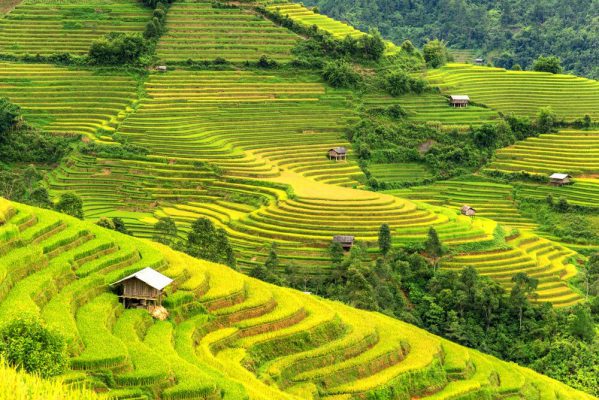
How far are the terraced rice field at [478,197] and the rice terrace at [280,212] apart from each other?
0.17 meters

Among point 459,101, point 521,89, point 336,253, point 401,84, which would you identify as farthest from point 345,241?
point 521,89

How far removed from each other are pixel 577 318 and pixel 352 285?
24.5ft

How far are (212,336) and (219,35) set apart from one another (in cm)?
3863

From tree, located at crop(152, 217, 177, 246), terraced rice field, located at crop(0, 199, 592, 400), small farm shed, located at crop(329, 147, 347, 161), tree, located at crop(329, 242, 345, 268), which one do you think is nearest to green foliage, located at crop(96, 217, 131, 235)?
tree, located at crop(152, 217, 177, 246)

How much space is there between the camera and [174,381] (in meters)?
21.6

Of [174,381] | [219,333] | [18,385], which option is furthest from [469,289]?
[18,385]

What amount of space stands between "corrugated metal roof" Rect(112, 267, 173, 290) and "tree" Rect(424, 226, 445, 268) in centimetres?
1681

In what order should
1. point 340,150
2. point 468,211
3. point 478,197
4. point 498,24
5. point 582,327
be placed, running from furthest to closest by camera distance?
point 498,24, point 340,150, point 478,197, point 468,211, point 582,327

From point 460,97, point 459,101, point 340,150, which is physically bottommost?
point 340,150

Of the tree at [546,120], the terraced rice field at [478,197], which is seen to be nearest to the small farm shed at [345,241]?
the terraced rice field at [478,197]

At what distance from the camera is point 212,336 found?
26.2 m

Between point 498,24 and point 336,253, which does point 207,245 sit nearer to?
point 336,253

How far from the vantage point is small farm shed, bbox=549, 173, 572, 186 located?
53281 millimetres

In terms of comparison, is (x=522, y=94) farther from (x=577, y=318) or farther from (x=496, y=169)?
(x=577, y=318)
